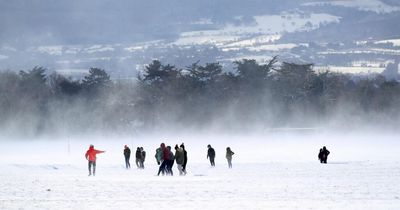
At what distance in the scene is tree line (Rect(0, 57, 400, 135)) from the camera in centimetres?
11488

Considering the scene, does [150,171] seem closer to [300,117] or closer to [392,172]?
[392,172]

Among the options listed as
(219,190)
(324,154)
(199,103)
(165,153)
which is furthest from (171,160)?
(199,103)

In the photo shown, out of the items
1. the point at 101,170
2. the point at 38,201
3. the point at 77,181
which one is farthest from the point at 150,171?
the point at 38,201

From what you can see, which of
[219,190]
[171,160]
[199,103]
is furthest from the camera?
[199,103]

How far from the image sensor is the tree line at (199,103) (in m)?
115

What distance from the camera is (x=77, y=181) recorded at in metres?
37.6

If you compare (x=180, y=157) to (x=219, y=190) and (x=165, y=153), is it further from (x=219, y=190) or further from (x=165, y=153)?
(x=219, y=190)

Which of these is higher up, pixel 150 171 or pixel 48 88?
pixel 48 88

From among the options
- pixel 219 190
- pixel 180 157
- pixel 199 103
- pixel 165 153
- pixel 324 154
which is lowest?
pixel 219 190

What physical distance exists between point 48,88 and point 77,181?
3209 inches

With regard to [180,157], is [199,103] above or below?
above

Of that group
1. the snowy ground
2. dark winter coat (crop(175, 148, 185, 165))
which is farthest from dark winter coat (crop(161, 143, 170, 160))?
the snowy ground

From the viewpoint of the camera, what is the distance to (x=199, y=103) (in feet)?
382

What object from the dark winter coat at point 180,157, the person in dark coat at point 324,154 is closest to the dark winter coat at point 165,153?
the dark winter coat at point 180,157
